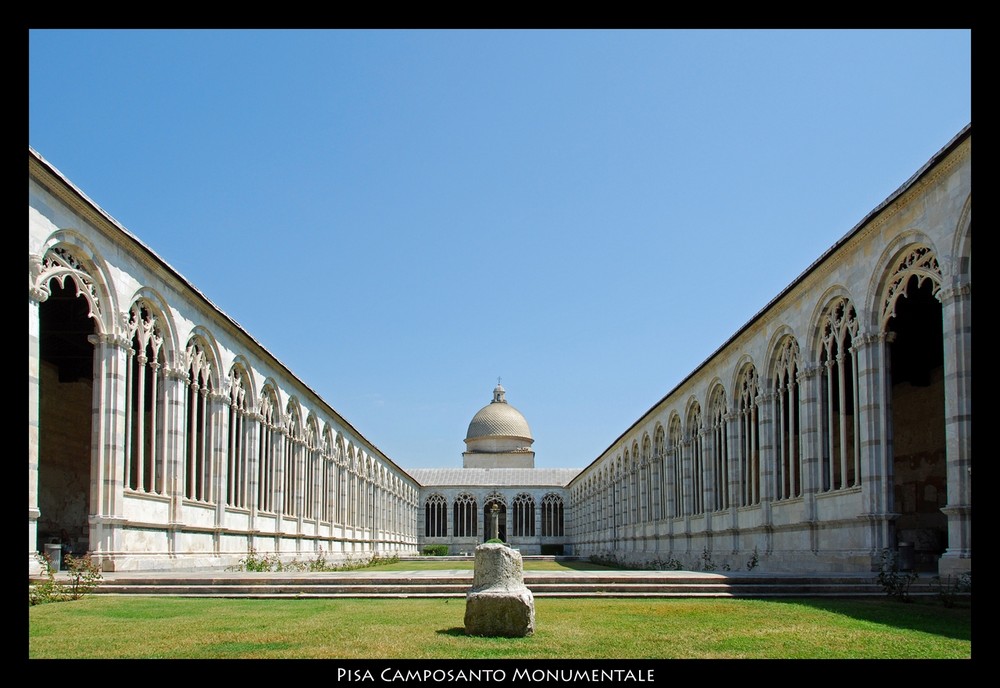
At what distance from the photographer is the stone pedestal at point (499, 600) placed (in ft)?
40.3

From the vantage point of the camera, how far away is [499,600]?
12289 millimetres

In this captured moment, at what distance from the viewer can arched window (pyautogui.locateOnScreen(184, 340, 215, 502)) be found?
29.7m

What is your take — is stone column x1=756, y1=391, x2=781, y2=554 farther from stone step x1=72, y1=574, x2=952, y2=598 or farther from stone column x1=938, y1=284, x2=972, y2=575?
stone column x1=938, y1=284, x2=972, y2=575

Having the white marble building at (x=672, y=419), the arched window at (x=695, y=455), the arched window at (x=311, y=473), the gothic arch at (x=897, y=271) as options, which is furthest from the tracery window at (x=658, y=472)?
the gothic arch at (x=897, y=271)

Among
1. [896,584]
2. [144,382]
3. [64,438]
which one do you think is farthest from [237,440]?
[896,584]

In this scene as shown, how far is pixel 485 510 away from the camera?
92062 millimetres

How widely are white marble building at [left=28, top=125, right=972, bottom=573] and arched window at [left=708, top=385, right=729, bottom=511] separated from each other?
0.11m

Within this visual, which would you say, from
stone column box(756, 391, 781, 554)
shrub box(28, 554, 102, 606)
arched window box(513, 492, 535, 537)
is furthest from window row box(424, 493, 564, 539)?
shrub box(28, 554, 102, 606)

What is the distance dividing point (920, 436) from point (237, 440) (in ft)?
78.6

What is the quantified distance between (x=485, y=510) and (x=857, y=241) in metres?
71.8

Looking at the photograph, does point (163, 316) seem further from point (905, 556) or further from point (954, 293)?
point (905, 556)

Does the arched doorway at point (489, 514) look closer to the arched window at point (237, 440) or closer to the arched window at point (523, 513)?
the arched window at point (523, 513)

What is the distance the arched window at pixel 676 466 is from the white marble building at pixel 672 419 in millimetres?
160
